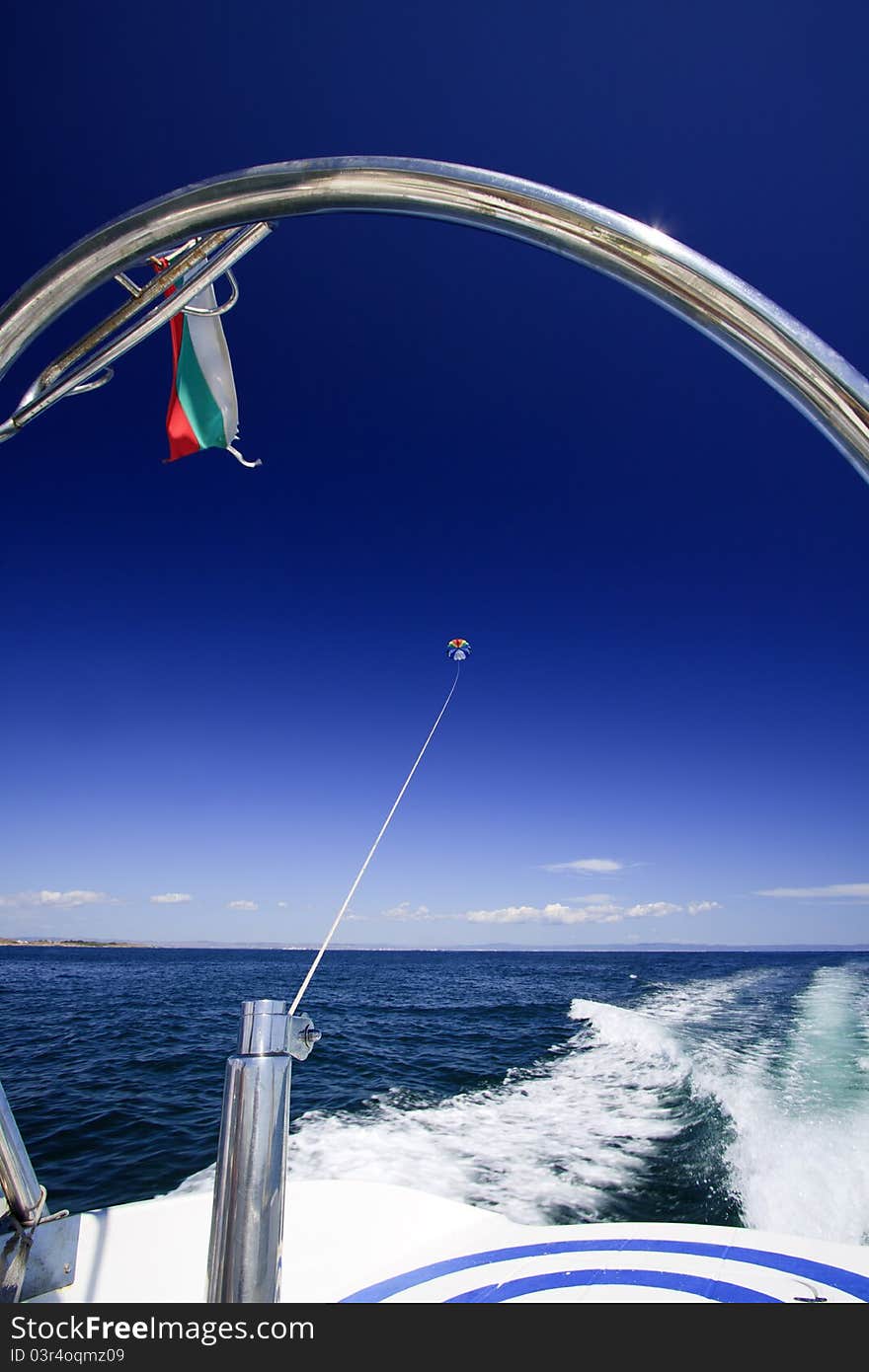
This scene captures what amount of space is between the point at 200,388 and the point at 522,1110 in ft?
36.3

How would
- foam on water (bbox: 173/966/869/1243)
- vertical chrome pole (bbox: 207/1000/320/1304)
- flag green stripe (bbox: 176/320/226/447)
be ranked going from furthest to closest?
1. foam on water (bbox: 173/966/869/1243)
2. flag green stripe (bbox: 176/320/226/447)
3. vertical chrome pole (bbox: 207/1000/320/1304)

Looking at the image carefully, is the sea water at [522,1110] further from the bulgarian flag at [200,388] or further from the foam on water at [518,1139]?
the bulgarian flag at [200,388]

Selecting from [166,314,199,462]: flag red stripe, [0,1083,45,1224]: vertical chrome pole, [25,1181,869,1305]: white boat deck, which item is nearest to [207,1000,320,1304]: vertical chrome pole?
[0,1083,45,1224]: vertical chrome pole

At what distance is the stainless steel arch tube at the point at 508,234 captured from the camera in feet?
3.36

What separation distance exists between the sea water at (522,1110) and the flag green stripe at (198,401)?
25.8 feet

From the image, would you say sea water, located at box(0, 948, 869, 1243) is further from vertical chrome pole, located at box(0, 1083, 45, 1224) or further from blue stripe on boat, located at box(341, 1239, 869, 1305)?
vertical chrome pole, located at box(0, 1083, 45, 1224)

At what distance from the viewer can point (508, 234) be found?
129cm

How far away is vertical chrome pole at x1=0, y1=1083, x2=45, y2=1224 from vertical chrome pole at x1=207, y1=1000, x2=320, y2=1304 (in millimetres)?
938

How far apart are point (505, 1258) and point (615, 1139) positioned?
19.1ft

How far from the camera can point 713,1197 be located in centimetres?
670

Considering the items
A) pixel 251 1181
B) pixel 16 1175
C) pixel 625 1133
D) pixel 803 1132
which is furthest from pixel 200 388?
pixel 803 1132

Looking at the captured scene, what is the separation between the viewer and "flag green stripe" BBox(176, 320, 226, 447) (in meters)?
3.69

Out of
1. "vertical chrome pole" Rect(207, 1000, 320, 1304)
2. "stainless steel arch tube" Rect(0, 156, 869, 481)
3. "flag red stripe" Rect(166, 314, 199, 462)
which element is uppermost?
"flag red stripe" Rect(166, 314, 199, 462)
